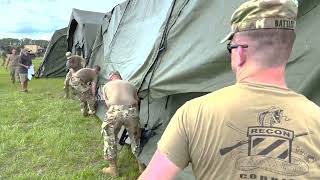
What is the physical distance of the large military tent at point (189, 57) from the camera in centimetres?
379

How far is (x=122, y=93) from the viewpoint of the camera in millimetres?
6176

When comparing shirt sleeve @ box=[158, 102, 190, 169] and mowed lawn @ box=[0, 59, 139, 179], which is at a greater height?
shirt sleeve @ box=[158, 102, 190, 169]

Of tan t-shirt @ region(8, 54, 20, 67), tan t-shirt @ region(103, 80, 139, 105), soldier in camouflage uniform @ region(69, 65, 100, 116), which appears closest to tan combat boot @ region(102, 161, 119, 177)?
tan t-shirt @ region(103, 80, 139, 105)

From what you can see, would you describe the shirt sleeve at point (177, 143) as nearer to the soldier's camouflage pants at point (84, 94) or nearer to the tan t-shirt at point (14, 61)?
the soldier's camouflage pants at point (84, 94)

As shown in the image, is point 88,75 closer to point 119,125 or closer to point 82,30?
point 119,125

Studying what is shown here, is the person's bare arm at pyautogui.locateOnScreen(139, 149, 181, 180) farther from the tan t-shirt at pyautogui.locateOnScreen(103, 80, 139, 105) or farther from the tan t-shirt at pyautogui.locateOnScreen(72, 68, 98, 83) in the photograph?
the tan t-shirt at pyautogui.locateOnScreen(72, 68, 98, 83)

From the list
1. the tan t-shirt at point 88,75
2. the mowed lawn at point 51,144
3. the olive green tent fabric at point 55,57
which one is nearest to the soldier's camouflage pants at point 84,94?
the tan t-shirt at point 88,75

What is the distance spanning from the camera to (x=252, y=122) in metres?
1.80

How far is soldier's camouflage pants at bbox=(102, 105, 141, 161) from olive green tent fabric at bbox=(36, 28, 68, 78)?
48.0 ft

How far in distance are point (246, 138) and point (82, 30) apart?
583 inches

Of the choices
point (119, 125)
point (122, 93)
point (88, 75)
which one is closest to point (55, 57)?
point (88, 75)

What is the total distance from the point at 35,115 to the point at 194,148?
9.59m

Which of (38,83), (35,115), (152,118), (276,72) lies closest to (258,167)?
(276,72)

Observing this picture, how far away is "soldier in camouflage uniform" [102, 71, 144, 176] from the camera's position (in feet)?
20.3
